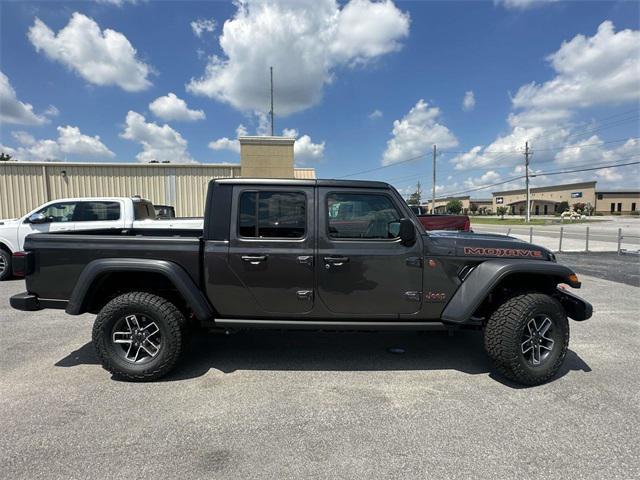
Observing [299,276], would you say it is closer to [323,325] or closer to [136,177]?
[323,325]

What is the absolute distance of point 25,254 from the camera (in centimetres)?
335

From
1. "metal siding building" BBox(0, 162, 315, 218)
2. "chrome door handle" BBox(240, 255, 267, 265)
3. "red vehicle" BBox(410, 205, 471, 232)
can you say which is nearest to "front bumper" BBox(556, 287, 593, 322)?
"chrome door handle" BBox(240, 255, 267, 265)

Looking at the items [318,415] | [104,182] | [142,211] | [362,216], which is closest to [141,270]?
[318,415]

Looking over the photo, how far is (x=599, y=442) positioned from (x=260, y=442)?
2.39 meters

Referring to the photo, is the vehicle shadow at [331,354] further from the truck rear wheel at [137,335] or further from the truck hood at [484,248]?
the truck hood at [484,248]

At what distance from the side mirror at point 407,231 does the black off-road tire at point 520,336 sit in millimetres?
1101

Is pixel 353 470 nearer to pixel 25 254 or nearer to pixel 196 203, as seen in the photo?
pixel 25 254

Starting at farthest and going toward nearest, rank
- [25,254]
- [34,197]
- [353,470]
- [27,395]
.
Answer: [34,197] → [25,254] → [27,395] → [353,470]

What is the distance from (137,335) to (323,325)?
70.7 inches

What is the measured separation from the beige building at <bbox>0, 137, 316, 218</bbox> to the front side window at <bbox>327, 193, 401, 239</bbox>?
10.3m

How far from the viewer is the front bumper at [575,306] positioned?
343 cm

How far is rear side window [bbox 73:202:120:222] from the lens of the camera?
7695mm

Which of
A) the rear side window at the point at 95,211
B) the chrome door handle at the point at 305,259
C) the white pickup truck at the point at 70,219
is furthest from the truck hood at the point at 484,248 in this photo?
the rear side window at the point at 95,211

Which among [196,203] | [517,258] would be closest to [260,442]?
[517,258]
